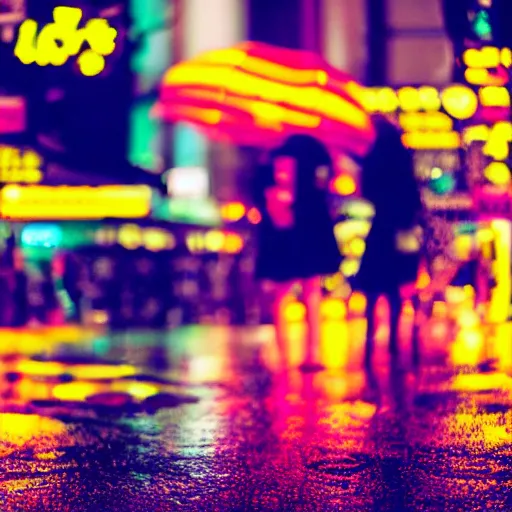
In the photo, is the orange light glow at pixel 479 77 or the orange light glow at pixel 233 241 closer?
the orange light glow at pixel 479 77

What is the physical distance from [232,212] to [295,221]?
59.4 ft

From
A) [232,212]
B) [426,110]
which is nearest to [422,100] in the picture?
[426,110]

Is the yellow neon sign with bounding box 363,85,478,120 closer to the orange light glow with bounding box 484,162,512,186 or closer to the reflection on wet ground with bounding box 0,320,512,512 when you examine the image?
the orange light glow with bounding box 484,162,512,186

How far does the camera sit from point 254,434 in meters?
4.52

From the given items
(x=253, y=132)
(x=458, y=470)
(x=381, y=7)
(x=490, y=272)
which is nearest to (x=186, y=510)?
(x=458, y=470)

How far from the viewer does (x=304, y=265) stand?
747 cm

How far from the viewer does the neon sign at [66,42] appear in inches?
422

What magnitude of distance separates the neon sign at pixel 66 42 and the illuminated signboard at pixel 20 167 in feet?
15.6

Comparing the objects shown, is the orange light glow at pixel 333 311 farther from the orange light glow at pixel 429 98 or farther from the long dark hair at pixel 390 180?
the orange light glow at pixel 429 98

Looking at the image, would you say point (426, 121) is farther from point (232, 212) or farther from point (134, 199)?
point (134, 199)

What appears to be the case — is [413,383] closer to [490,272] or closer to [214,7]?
[490,272]

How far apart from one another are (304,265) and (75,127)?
1208 centimetres

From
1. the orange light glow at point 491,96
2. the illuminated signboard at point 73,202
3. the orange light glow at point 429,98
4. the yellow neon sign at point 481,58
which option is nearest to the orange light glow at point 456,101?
the orange light glow at point 429,98

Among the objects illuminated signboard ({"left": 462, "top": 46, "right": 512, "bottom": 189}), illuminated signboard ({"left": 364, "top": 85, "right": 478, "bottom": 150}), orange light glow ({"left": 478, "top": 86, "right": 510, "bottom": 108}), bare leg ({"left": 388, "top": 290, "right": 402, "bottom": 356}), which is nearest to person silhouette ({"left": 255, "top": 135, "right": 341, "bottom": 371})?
bare leg ({"left": 388, "top": 290, "right": 402, "bottom": 356})
